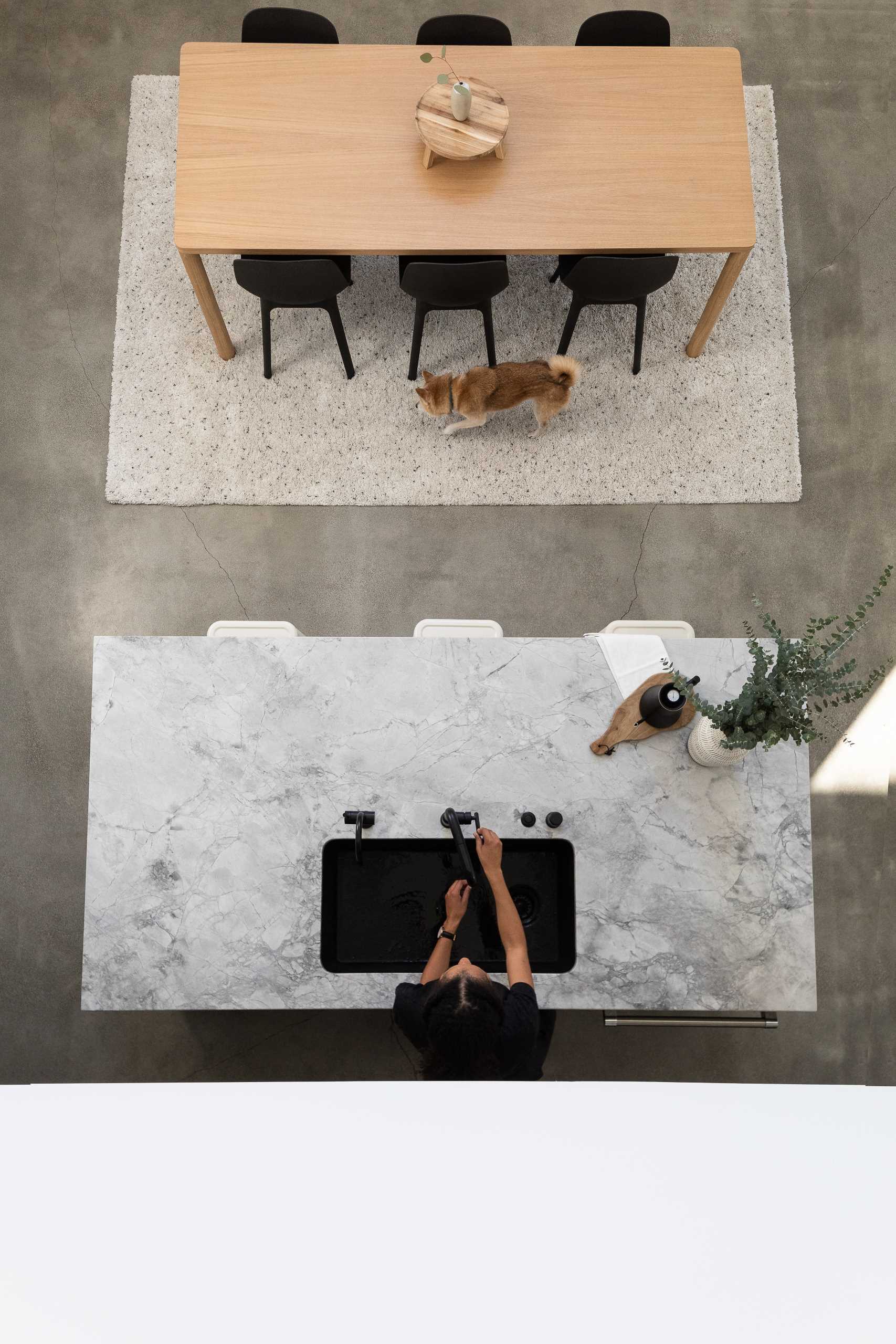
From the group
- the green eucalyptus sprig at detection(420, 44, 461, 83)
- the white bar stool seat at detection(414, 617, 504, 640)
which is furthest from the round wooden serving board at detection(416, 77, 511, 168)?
the white bar stool seat at detection(414, 617, 504, 640)

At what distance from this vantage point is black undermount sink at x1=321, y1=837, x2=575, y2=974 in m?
2.52

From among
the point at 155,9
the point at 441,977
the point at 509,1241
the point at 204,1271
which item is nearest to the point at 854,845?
the point at 441,977

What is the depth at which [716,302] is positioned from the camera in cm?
353

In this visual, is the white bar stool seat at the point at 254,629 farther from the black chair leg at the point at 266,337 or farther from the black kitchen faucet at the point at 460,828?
the black chair leg at the point at 266,337

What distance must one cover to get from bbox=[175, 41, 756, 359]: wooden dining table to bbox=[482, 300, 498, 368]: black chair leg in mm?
340

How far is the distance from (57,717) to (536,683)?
2.03m

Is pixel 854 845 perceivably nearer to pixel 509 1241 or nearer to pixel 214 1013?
pixel 214 1013

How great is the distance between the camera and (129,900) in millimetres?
2480

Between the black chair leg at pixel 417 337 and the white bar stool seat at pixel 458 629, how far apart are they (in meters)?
1.32

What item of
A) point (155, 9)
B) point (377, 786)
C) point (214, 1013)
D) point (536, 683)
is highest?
point (155, 9)

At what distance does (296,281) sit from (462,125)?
2.59ft

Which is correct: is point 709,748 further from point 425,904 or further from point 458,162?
point 458,162

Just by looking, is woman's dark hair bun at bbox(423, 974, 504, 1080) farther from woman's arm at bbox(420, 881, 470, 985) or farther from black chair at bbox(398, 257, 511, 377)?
black chair at bbox(398, 257, 511, 377)

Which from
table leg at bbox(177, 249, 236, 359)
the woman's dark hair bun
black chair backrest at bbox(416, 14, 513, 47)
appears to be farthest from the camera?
black chair backrest at bbox(416, 14, 513, 47)
